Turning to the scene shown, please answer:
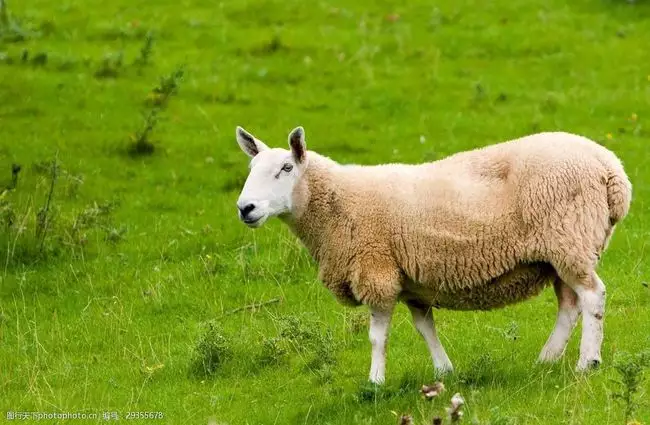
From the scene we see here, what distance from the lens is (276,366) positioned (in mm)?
9547

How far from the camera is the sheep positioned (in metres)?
8.30

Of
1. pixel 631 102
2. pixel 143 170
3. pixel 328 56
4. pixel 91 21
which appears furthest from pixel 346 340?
pixel 91 21

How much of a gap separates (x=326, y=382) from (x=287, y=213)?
1320mm

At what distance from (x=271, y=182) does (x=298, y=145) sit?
0.36 meters

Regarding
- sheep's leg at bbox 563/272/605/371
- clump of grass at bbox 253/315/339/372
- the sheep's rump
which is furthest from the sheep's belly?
clump of grass at bbox 253/315/339/372

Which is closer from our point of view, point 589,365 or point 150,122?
point 589,365

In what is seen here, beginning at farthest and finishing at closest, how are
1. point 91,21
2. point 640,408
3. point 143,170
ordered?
point 91,21, point 143,170, point 640,408

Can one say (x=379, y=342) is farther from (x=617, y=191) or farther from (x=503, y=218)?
(x=617, y=191)

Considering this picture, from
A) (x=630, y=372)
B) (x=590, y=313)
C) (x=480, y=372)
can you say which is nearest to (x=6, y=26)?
(x=480, y=372)

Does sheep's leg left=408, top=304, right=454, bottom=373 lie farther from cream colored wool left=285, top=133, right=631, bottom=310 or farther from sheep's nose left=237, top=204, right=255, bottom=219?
sheep's nose left=237, top=204, right=255, bottom=219

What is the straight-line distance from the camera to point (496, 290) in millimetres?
8500

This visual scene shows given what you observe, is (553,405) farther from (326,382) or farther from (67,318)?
(67,318)

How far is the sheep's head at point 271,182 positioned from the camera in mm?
8227

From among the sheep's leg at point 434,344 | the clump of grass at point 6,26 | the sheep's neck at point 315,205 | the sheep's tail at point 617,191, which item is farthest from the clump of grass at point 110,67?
the sheep's tail at point 617,191
